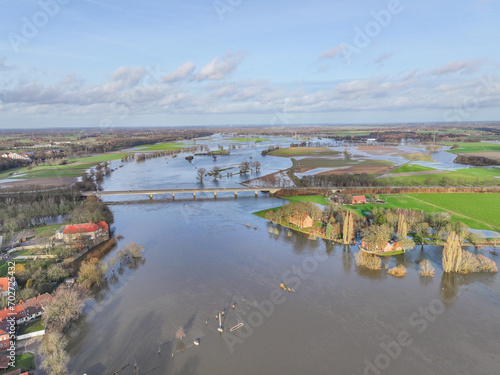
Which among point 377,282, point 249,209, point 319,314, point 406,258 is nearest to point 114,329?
point 319,314

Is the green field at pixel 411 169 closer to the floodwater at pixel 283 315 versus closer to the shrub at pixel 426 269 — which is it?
the floodwater at pixel 283 315

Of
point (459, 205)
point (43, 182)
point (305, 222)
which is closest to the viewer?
point (305, 222)

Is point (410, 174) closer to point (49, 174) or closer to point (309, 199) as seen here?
point (309, 199)

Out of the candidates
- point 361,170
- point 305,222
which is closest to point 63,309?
point 305,222

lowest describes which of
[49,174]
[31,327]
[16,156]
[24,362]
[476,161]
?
[24,362]

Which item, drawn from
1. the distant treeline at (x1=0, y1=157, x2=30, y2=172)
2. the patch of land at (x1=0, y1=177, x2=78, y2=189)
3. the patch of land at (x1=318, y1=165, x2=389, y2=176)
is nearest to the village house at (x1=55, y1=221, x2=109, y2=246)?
the patch of land at (x1=0, y1=177, x2=78, y2=189)

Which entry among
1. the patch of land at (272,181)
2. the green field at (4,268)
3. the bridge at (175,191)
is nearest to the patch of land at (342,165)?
the patch of land at (272,181)

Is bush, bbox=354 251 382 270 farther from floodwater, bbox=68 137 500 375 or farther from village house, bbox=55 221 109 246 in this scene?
village house, bbox=55 221 109 246

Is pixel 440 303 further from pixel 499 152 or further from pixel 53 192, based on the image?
pixel 499 152

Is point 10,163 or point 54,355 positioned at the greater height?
point 10,163
